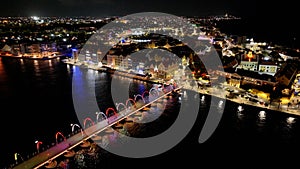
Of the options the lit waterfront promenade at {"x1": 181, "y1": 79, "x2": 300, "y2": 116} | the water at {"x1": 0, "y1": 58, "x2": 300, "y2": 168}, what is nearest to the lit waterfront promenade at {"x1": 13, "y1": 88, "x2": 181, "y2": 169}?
the water at {"x1": 0, "y1": 58, "x2": 300, "y2": 168}

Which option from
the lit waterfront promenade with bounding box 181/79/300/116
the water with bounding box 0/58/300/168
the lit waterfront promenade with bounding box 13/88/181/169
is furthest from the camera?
the lit waterfront promenade with bounding box 181/79/300/116

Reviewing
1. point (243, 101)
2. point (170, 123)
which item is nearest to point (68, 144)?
point (170, 123)

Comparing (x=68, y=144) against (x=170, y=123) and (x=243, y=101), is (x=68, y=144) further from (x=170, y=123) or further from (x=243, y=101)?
(x=243, y=101)

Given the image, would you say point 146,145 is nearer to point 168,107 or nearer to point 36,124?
point 168,107

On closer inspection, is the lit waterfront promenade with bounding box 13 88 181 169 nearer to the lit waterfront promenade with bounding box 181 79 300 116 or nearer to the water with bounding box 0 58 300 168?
the water with bounding box 0 58 300 168

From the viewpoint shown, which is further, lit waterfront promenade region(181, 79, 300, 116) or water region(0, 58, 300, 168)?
lit waterfront promenade region(181, 79, 300, 116)

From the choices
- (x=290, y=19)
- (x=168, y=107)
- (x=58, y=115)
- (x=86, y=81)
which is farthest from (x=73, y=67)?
(x=290, y=19)
